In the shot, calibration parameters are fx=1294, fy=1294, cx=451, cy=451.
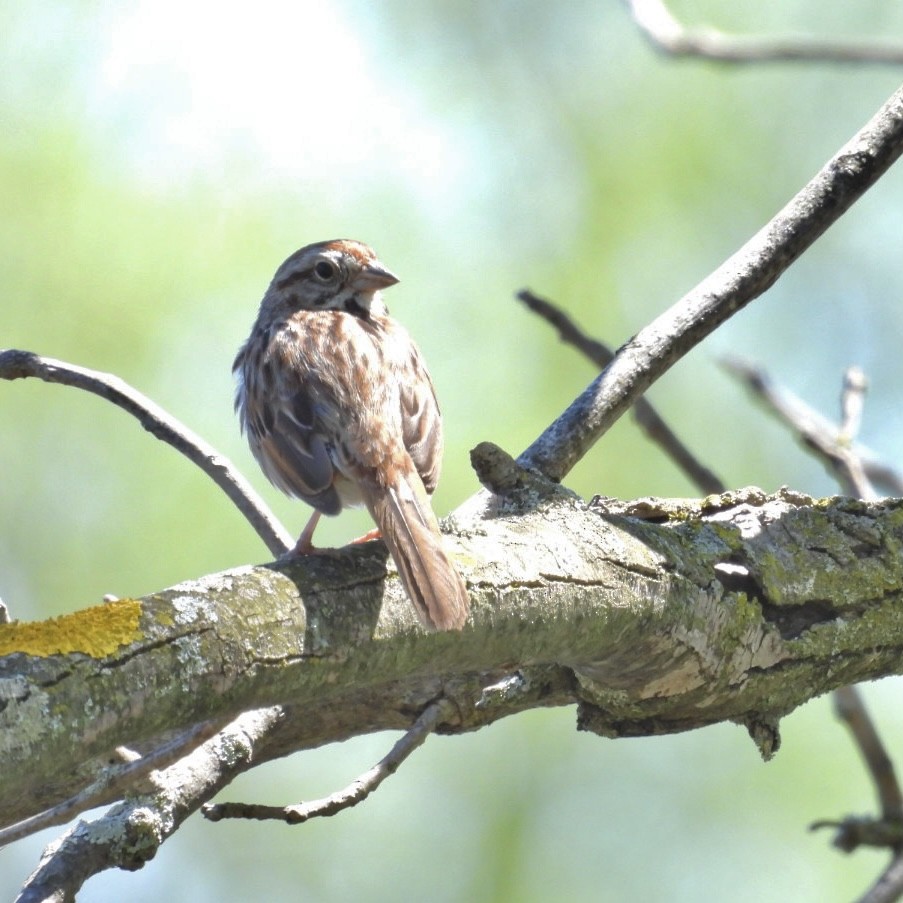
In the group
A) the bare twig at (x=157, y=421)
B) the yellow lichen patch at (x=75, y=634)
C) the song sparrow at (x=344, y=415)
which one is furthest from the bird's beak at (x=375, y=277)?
the yellow lichen patch at (x=75, y=634)

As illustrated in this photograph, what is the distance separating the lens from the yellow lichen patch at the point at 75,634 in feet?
7.27

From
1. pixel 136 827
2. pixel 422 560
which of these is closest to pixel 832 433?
pixel 422 560

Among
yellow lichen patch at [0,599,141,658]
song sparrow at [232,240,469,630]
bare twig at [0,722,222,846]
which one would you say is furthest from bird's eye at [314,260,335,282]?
yellow lichen patch at [0,599,141,658]

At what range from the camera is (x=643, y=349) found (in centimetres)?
396

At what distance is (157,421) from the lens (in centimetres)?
414

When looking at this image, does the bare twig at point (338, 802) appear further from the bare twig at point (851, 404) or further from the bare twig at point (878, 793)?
the bare twig at point (851, 404)

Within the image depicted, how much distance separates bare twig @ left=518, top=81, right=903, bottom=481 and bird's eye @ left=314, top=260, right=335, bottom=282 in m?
2.02

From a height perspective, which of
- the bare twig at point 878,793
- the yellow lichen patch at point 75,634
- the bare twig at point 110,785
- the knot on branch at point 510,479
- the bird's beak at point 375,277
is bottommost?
the bare twig at point 878,793

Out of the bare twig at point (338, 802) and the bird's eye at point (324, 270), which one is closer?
the bare twig at point (338, 802)

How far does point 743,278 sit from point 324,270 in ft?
7.41

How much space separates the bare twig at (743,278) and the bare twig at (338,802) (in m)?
1.03

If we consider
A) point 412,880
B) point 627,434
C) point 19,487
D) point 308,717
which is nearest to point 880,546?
point 308,717

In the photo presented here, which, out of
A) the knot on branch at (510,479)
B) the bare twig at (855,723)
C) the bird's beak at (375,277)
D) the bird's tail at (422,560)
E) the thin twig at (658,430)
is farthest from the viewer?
the bird's beak at (375,277)

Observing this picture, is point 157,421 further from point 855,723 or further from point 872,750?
point 872,750
